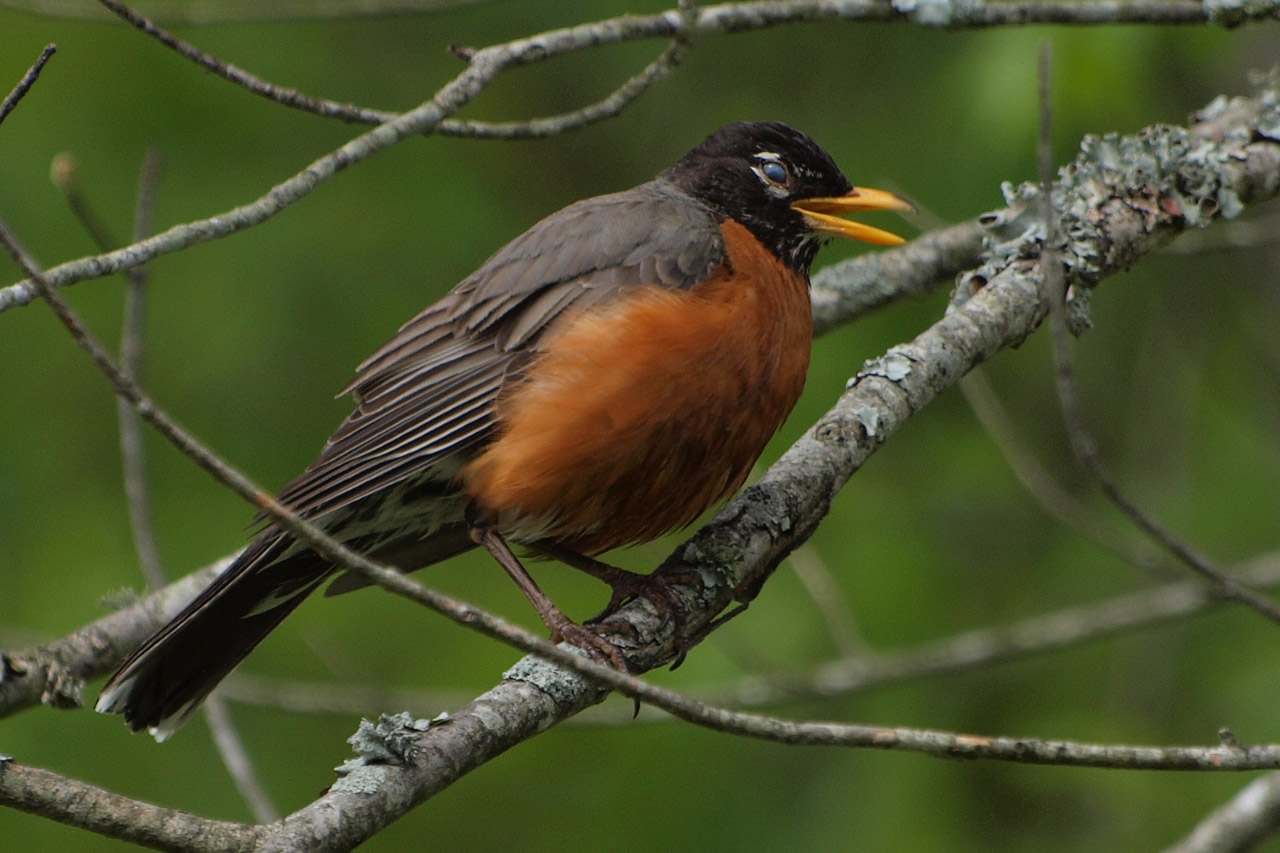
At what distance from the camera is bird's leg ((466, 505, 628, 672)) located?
103 inches

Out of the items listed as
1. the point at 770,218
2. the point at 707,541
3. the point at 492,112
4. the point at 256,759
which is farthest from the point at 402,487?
the point at 492,112

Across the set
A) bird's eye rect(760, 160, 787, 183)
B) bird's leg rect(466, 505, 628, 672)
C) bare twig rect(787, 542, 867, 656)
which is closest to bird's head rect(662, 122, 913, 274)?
bird's eye rect(760, 160, 787, 183)

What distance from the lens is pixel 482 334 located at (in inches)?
129

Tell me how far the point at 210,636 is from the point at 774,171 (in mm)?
1859

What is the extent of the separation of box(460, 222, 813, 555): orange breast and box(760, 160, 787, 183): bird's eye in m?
0.54

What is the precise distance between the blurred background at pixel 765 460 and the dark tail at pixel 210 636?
989mm

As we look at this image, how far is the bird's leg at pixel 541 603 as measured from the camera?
2.62 m

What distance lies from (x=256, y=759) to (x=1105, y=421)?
3356 mm

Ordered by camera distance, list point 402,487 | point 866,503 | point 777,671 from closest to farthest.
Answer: point 402,487 < point 777,671 < point 866,503

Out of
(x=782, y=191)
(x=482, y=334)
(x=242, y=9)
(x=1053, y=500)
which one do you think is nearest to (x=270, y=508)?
(x=482, y=334)

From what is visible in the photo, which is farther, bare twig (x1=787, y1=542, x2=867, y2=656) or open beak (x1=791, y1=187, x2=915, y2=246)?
bare twig (x1=787, y1=542, x2=867, y2=656)

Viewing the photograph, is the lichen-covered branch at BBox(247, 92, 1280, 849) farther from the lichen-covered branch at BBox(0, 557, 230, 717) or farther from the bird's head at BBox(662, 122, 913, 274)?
Result: the lichen-covered branch at BBox(0, 557, 230, 717)

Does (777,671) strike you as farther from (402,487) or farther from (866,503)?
(402,487)

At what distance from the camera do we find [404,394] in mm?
3244
